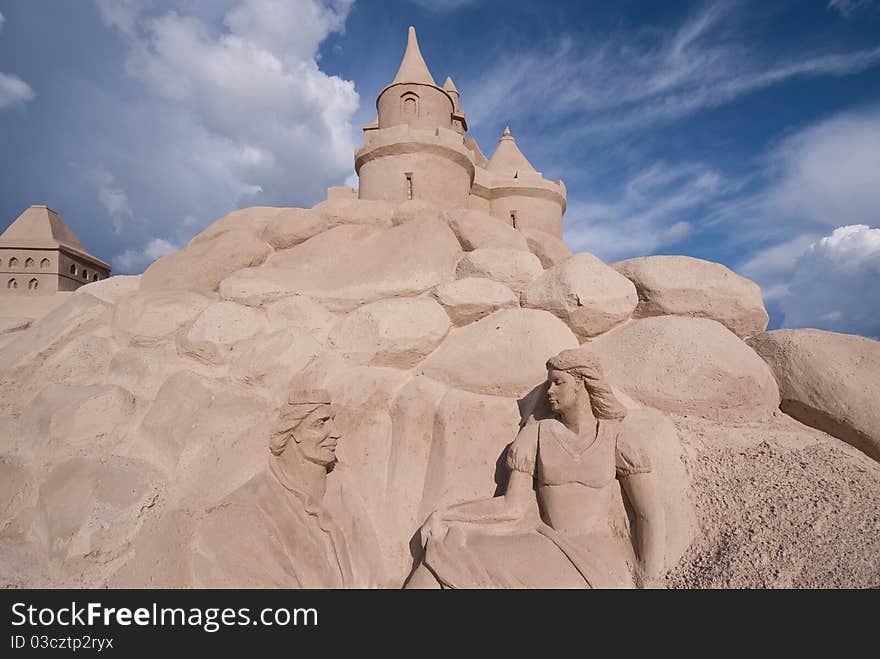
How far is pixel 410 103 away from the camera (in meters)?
9.38

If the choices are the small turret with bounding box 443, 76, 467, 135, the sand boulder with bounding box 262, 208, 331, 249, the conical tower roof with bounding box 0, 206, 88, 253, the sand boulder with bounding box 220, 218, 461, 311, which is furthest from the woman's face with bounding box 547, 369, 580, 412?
the conical tower roof with bounding box 0, 206, 88, 253

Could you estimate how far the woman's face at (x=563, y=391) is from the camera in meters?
2.79

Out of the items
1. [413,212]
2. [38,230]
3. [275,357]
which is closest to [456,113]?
[413,212]

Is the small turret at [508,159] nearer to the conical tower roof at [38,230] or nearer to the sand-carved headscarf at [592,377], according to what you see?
the sand-carved headscarf at [592,377]

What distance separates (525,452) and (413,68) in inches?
353

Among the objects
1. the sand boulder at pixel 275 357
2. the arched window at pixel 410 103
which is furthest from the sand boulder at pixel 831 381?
the arched window at pixel 410 103

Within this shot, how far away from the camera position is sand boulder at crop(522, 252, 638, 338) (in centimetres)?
381

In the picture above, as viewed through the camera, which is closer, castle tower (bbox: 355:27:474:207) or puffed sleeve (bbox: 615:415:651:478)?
puffed sleeve (bbox: 615:415:651:478)

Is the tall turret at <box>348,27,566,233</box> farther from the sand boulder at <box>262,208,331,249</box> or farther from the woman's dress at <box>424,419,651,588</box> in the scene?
the woman's dress at <box>424,419,651,588</box>

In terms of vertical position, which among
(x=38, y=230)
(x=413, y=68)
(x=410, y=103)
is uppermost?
(x=38, y=230)

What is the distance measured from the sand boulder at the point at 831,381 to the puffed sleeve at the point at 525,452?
1.94 metres

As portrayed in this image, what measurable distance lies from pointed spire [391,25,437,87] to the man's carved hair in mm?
8108

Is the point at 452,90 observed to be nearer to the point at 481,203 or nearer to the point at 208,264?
the point at 481,203
